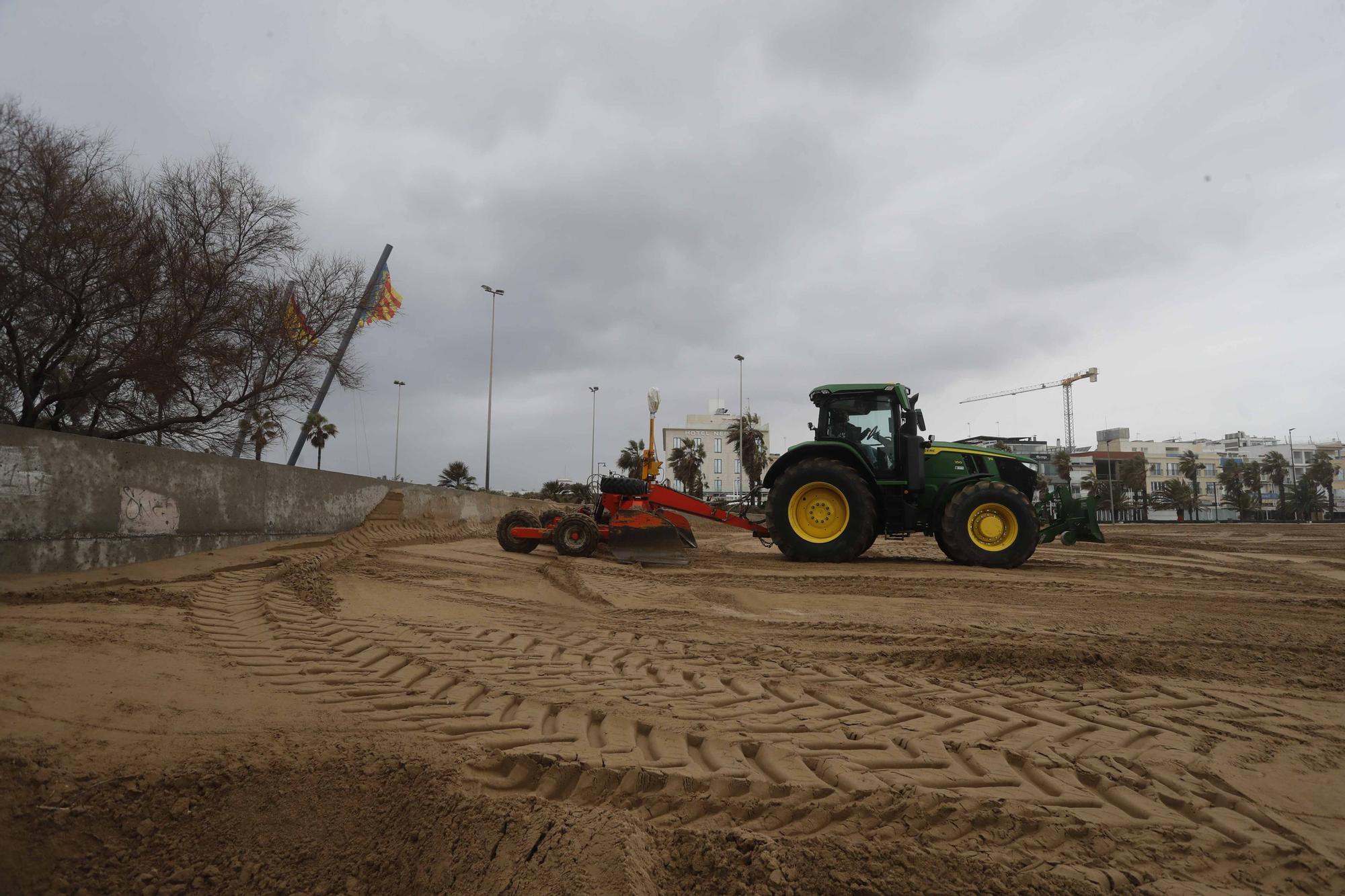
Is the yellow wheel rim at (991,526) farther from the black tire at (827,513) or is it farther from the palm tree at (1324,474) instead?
the palm tree at (1324,474)

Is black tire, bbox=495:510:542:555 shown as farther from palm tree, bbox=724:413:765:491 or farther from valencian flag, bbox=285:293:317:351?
palm tree, bbox=724:413:765:491

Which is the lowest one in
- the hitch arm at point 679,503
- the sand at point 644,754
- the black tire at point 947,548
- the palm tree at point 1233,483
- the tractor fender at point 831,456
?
the sand at point 644,754

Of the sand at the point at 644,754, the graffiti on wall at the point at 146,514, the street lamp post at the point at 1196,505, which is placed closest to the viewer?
the sand at the point at 644,754

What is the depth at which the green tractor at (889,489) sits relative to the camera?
31.3 feet

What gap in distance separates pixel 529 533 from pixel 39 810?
844 centimetres

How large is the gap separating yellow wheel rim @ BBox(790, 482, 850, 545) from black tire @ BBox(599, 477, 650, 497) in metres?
2.15

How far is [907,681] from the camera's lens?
12.4 feet

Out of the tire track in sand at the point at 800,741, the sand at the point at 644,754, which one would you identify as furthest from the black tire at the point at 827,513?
the tire track in sand at the point at 800,741

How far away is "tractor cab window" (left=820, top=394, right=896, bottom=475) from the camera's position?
1016 cm

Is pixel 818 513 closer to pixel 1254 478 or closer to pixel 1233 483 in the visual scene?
pixel 1254 478

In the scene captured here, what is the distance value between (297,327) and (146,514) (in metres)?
6.14

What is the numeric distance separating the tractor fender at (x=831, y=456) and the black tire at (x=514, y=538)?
3646 millimetres

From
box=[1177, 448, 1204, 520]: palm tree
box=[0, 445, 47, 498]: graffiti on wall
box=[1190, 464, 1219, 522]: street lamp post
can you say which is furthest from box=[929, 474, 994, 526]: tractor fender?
box=[1177, 448, 1204, 520]: palm tree

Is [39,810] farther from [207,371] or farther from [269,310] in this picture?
[269,310]
